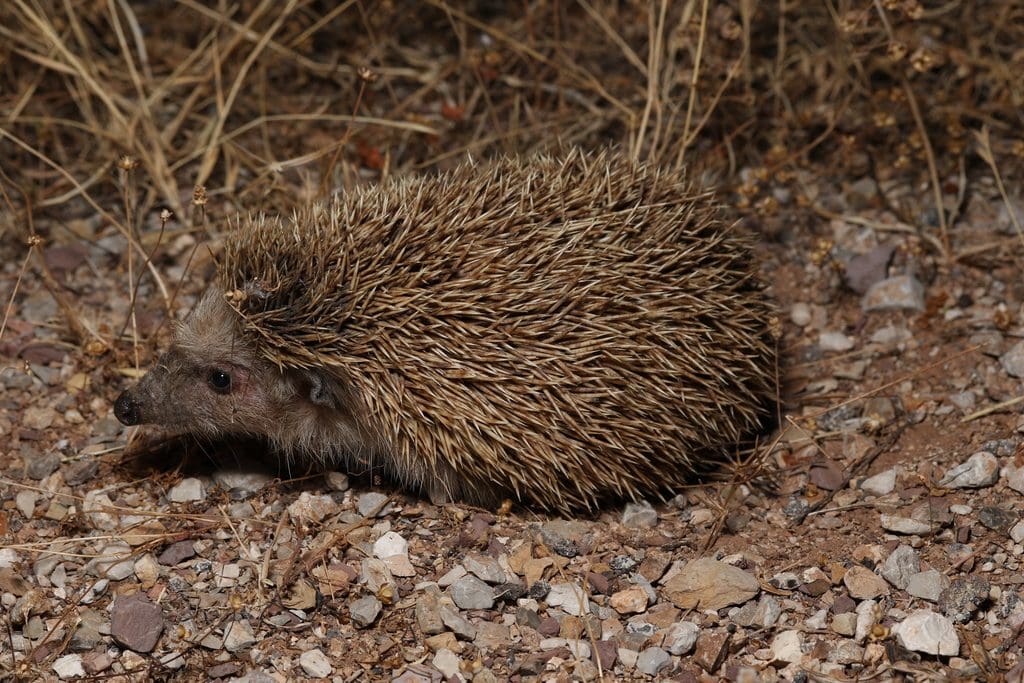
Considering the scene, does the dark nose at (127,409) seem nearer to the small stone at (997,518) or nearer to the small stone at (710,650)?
the small stone at (710,650)

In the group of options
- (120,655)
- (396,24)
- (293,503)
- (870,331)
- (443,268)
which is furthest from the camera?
(396,24)

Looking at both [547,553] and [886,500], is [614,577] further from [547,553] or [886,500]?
[886,500]

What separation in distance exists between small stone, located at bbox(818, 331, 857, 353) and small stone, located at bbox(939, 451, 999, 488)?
1.21 meters

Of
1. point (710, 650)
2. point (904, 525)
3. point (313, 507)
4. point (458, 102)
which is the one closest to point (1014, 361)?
point (904, 525)

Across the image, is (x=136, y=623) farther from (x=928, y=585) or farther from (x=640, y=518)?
(x=928, y=585)

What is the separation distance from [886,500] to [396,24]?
15.2 feet

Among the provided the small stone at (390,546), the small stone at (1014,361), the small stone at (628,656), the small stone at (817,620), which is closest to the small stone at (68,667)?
the small stone at (390,546)

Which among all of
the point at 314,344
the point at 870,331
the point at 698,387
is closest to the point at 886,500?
the point at 698,387

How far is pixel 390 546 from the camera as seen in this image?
509 cm

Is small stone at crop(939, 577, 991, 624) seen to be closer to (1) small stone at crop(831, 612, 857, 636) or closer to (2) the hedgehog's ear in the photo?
(1) small stone at crop(831, 612, 857, 636)

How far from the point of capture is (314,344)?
4922mm

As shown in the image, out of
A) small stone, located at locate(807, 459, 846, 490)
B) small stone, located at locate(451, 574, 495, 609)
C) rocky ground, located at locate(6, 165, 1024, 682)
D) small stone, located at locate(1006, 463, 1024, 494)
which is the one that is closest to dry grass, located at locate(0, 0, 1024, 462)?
rocky ground, located at locate(6, 165, 1024, 682)

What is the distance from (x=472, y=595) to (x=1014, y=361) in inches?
115

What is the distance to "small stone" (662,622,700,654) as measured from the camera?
4582mm
